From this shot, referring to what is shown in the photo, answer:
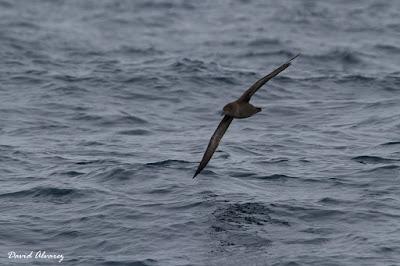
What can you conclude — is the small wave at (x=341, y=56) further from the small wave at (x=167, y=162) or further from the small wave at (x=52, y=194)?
the small wave at (x=52, y=194)

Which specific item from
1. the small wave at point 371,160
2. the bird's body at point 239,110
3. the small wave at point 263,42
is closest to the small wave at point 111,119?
the small wave at point 371,160

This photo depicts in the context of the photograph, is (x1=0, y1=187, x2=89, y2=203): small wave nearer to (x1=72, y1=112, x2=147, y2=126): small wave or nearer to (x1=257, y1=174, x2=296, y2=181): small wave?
(x1=257, y1=174, x2=296, y2=181): small wave

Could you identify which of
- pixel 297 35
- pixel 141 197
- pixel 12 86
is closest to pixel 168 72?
pixel 12 86

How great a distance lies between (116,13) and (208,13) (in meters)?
3.18

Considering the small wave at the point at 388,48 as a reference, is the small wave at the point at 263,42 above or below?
above

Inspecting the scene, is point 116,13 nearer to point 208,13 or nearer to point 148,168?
point 208,13

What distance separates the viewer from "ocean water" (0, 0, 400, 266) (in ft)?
47.1

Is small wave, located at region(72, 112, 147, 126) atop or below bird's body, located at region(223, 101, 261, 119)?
below

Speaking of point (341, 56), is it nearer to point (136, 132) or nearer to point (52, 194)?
point (136, 132)

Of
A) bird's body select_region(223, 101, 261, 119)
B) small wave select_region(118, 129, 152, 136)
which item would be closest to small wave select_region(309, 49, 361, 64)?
small wave select_region(118, 129, 152, 136)
